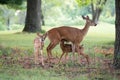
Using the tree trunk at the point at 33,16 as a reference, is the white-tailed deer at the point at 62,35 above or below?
above

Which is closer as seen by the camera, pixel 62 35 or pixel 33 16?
pixel 62 35

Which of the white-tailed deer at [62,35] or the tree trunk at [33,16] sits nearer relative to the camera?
the white-tailed deer at [62,35]

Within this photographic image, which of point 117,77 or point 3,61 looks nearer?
point 117,77

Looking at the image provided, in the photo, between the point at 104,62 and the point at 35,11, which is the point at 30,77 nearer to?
the point at 104,62

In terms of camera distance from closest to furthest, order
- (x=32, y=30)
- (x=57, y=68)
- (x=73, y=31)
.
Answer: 1. (x=57, y=68)
2. (x=73, y=31)
3. (x=32, y=30)

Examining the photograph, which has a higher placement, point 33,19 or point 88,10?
point 33,19

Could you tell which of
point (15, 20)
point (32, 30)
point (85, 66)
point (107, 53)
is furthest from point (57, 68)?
point (15, 20)

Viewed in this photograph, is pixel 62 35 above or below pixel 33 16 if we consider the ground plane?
above

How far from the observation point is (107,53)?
47.6 ft

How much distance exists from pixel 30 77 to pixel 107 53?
18.4 feet

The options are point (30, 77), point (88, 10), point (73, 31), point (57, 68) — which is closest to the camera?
point (30, 77)

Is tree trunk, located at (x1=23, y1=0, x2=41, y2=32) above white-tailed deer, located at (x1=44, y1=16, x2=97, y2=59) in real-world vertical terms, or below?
below

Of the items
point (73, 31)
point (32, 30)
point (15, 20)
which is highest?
point (73, 31)

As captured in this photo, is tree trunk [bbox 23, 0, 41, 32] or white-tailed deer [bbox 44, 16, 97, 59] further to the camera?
tree trunk [bbox 23, 0, 41, 32]
